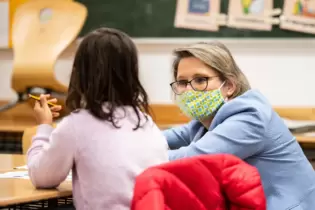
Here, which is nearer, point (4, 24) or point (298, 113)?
point (298, 113)

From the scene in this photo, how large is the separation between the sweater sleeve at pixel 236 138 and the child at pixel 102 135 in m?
0.21

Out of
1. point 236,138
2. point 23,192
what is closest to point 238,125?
point 236,138

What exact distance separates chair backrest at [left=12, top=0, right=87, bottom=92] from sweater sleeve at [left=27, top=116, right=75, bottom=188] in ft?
6.62

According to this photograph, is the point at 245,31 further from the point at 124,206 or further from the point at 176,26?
the point at 124,206

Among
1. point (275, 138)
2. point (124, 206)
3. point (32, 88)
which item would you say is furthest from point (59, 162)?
point (32, 88)

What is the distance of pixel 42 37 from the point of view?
12.1 feet

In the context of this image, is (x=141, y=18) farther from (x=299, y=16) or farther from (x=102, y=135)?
(x=102, y=135)

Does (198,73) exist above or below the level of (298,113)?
above

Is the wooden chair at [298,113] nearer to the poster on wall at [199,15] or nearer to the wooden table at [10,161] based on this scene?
the poster on wall at [199,15]

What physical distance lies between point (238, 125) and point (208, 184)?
0.46 meters

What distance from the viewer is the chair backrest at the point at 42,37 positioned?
3.57 meters

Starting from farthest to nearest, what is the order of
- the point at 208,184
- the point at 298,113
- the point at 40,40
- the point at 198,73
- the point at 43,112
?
the point at 40,40
the point at 298,113
the point at 198,73
the point at 43,112
the point at 208,184

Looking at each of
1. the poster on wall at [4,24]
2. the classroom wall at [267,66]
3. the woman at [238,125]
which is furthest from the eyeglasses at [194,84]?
the poster on wall at [4,24]

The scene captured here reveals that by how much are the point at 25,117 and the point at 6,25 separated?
2.25 ft
